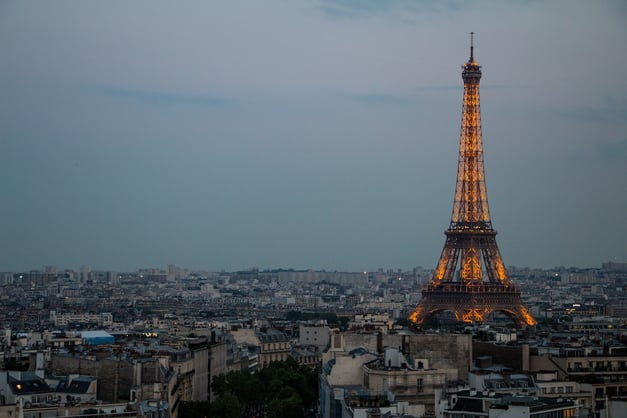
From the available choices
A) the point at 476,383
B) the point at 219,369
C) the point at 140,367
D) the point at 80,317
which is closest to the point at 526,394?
the point at 476,383

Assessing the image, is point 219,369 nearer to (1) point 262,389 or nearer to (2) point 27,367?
(1) point 262,389

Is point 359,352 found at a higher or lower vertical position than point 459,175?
lower

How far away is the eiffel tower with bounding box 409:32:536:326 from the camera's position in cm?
10512

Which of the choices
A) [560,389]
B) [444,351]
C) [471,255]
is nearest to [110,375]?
[444,351]

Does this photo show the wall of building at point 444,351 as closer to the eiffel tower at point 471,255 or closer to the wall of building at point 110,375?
the wall of building at point 110,375

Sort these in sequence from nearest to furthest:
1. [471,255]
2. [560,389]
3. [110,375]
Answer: [560,389], [110,375], [471,255]

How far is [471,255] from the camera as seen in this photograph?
4252 inches

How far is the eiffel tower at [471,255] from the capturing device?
345ft

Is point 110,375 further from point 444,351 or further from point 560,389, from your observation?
point 560,389

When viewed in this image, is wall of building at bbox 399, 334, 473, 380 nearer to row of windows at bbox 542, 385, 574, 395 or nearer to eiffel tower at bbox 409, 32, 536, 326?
row of windows at bbox 542, 385, 574, 395

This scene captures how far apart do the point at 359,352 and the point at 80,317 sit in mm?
99095

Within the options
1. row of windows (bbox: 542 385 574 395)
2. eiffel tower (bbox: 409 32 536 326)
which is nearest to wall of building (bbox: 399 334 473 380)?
row of windows (bbox: 542 385 574 395)

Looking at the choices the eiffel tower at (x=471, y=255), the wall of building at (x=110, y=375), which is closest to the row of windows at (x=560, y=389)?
the wall of building at (x=110, y=375)

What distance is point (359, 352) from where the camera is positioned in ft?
174
